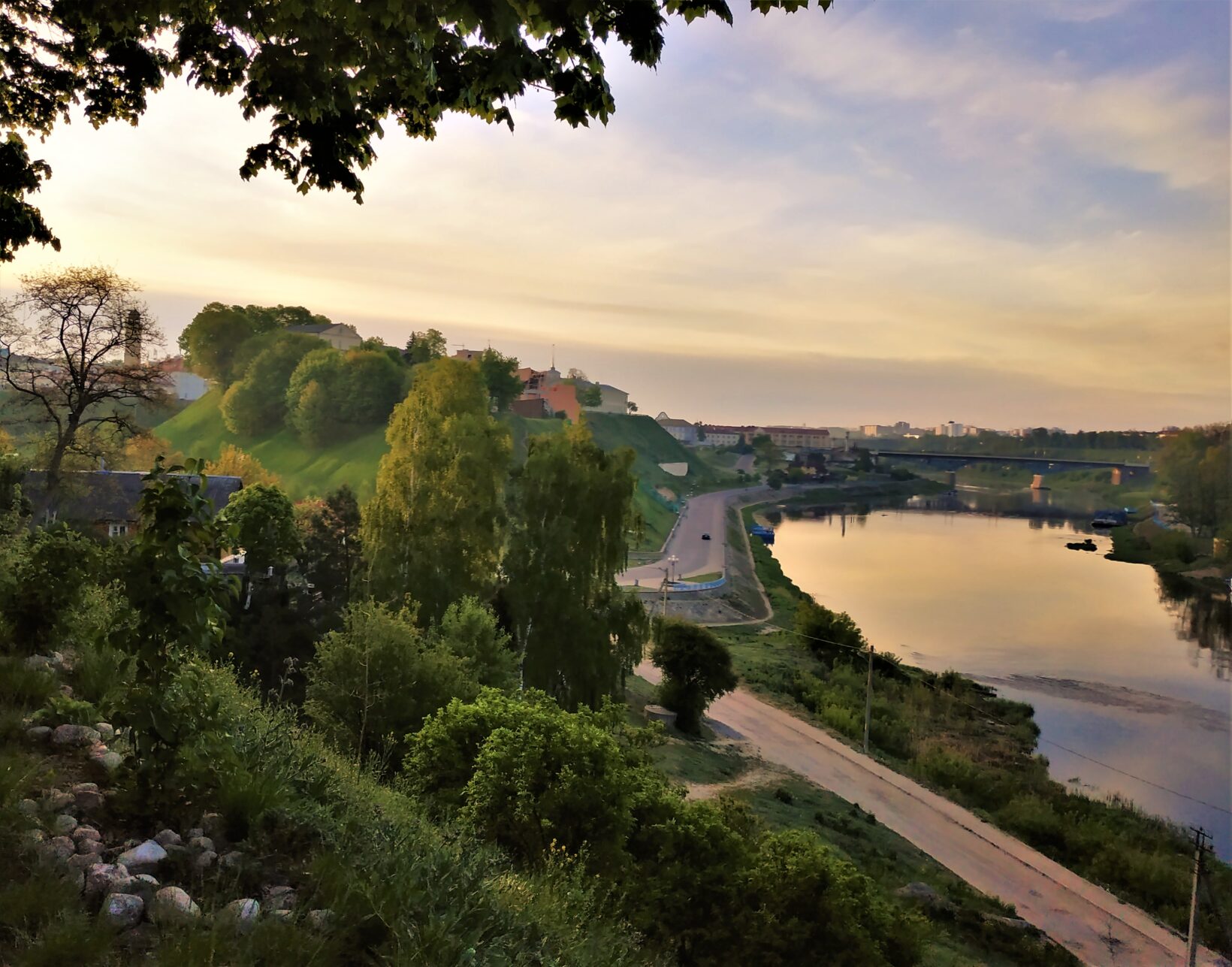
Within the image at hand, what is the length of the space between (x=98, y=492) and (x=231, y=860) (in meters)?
33.7

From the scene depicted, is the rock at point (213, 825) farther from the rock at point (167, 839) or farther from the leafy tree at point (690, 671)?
the leafy tree at point (690, 671)

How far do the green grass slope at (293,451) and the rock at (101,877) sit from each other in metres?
49.7

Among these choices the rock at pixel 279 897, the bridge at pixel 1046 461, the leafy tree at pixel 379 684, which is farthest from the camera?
the bridge at pixel 1046 461

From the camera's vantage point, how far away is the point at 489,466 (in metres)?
21.2

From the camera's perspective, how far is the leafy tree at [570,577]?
20156 millimetres

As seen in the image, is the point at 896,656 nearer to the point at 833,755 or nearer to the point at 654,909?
the point at 833,755

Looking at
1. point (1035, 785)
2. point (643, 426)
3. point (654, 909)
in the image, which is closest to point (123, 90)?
point (654, 909)

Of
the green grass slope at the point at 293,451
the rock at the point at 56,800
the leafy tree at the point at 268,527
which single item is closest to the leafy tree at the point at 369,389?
the green grass slope at the point at 293,451

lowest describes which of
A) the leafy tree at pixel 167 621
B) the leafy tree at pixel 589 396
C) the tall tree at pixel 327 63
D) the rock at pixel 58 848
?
the rock at pixel 58 848

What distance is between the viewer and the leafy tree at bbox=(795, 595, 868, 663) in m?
40.5

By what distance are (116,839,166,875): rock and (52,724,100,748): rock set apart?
161 cm

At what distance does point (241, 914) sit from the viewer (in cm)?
412

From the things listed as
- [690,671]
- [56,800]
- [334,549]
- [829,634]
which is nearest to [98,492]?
[334,549]

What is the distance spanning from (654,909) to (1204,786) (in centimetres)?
2757
